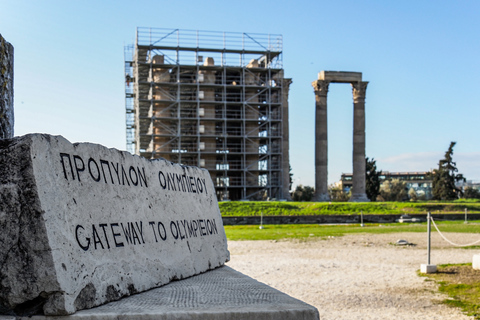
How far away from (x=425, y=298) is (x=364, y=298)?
88 cm

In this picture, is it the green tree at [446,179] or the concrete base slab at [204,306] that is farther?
the green tree at [446,179]

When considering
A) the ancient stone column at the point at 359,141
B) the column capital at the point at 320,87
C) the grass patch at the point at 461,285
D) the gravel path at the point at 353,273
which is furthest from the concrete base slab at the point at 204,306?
the column capital at the point at 320,87

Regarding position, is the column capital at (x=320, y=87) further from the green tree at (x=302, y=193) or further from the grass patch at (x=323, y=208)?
the green tree at (x=302, y=193)

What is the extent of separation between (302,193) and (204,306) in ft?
193

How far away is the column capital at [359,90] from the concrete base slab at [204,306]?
43946mm

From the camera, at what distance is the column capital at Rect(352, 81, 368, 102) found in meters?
46.0

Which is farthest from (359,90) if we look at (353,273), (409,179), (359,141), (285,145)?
(409,179)

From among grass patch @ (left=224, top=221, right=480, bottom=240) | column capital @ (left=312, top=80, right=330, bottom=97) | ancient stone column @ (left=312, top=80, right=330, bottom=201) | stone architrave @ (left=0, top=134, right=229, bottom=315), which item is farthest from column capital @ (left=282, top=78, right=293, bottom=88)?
stone architrave @ (left=0, top=134, right=229, bottom=315)

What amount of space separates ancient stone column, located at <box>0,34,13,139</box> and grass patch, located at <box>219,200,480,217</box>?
90.9 ft

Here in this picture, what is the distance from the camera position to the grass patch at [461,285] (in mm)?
7145

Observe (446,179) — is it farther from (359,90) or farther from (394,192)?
(359,90)

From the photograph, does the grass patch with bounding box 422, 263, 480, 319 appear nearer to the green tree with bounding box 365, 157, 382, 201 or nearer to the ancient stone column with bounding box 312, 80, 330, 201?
the ancient stone column with bounding box 312, 80, 330, 201

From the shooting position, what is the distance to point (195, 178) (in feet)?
16.0

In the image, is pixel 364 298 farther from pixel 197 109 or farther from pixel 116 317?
pixel 197 109
